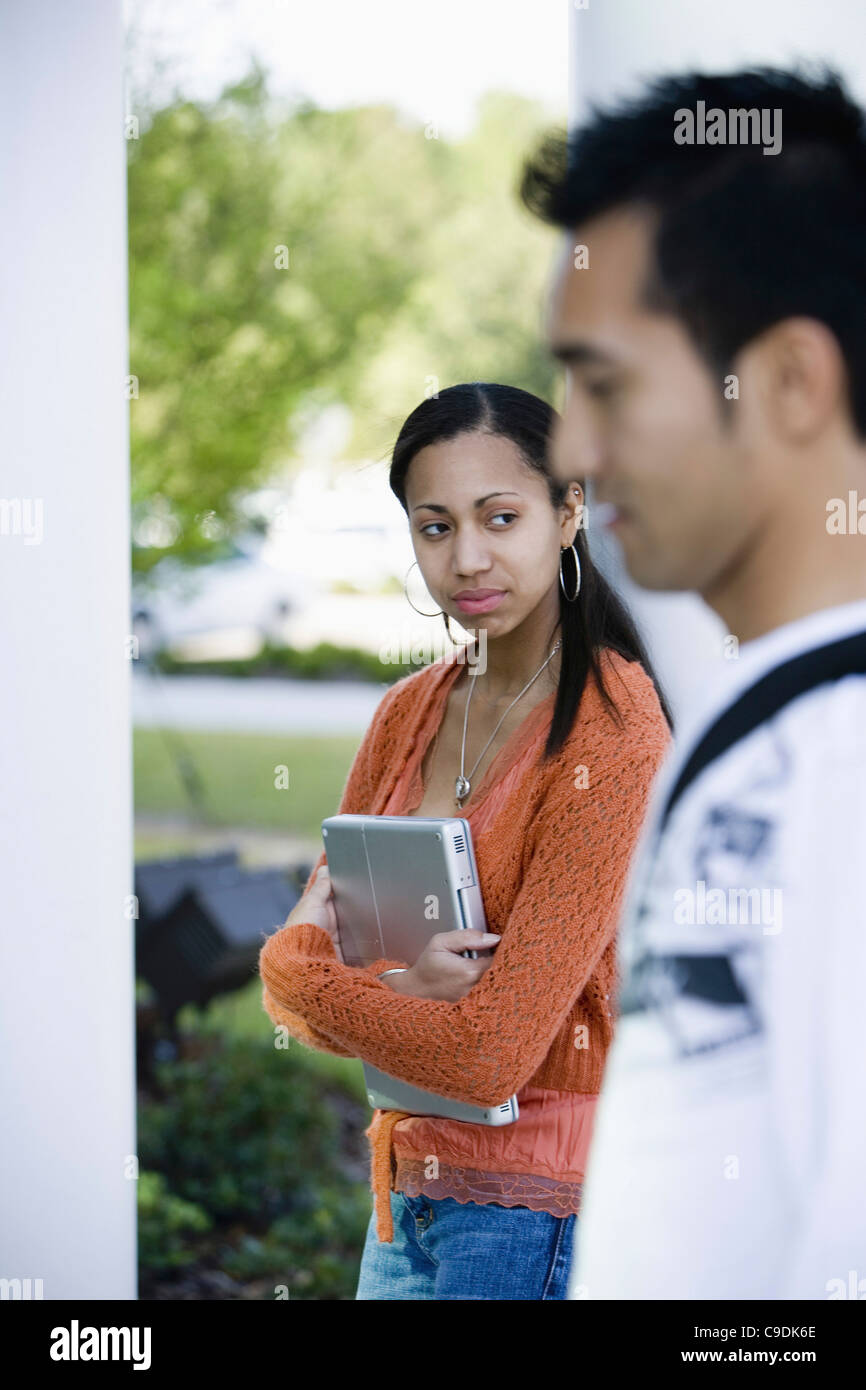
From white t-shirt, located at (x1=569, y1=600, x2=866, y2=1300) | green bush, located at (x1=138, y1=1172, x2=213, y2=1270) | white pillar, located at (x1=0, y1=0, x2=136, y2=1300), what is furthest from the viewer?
green bush, located at (x1=138, y1=1172, x2=213, y2=1270)

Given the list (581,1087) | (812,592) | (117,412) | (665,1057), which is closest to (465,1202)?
(581,1087)

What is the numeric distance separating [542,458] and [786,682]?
79 centimetres

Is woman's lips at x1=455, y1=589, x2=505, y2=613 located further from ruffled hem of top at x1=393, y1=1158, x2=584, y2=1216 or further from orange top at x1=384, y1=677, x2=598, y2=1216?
ruffled hem of top at x1=393, y1=1158, x2=584, y2=1216

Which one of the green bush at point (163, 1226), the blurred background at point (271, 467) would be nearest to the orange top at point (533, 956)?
the blurred background at point (271, 467)

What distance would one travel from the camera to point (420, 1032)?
4.34ft

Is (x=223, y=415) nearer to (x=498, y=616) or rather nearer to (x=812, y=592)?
(x=498, y=616)

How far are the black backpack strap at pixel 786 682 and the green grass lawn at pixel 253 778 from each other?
4.55m

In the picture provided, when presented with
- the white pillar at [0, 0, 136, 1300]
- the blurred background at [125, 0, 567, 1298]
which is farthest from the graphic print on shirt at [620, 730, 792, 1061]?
the blurred background at [125, 0, 567, 1298]

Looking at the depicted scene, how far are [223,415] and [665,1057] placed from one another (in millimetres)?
3934

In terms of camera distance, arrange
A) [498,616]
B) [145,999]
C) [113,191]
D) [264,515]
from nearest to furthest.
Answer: [498,616] < [113,191] < [145,999] < [264,515]

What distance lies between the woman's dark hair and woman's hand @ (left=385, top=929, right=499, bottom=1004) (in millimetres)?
227

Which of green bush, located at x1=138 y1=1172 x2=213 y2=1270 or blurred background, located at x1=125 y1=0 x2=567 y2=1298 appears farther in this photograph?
blurred background, located at x1=125 y1=0 x2=567 y2=1298

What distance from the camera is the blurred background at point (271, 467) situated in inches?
142

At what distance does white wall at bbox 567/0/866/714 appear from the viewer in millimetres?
1678
